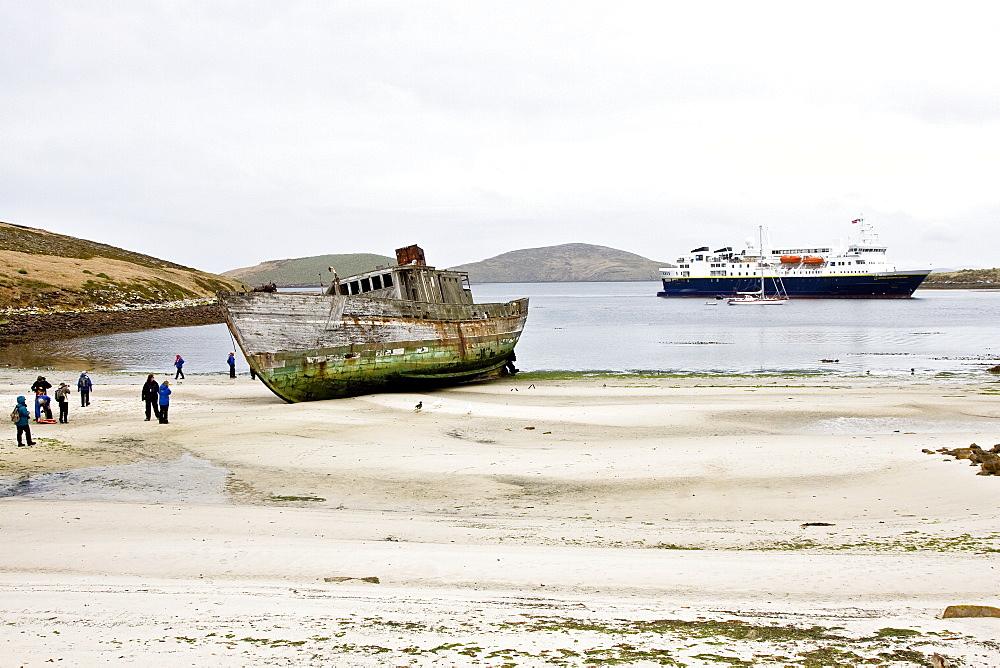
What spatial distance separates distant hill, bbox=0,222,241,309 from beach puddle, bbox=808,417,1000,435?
65.3 metres

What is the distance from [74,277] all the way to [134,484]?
73.4 meters

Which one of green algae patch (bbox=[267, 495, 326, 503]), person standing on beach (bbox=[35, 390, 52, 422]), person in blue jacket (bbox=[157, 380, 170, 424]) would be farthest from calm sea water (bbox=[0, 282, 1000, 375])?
green algae patch (bbox=[267, 495, 326, 503])

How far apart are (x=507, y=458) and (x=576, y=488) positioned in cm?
258

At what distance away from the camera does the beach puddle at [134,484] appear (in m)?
12.8

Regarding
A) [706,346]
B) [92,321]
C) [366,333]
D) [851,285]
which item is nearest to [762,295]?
[851,285]

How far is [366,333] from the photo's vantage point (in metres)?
25.9

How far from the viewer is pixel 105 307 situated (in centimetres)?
7269

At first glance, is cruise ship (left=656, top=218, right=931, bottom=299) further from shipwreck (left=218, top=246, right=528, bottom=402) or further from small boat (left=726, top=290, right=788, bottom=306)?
shipwreck (left=218, top=246, right=528, bottom=402)

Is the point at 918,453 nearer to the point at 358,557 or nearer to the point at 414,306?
the point at 358,557

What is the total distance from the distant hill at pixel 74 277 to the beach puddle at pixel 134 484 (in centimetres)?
5838

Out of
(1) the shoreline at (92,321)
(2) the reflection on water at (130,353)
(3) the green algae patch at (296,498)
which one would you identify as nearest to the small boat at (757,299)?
(1) the shoreline at (92,321)

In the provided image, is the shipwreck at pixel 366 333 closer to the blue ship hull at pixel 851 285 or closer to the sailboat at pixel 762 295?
the sailboat at pixel 762 295

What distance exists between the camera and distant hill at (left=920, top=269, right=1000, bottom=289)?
175 meters

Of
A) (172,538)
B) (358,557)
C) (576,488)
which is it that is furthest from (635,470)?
(172,538)
